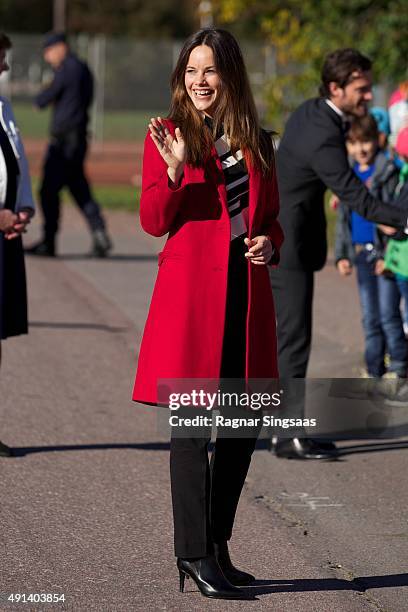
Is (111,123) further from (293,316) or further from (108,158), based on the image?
(293,316)

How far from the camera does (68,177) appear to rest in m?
14.3

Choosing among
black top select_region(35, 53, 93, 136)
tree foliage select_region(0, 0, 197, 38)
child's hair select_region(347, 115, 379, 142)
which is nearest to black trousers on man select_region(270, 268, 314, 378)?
child's hair select_region(347, 115, 379, 142)

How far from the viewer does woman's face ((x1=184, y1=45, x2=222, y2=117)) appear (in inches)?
181

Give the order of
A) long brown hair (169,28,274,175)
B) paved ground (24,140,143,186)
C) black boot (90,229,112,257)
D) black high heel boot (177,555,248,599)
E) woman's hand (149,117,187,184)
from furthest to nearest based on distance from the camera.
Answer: paved ground (24,140,143,186) < black boot (90,229,112,257) < black high heel boot (177,555,248,599) < long brown hair (169,28,274,175) < woman's hand (149,117,187,184)

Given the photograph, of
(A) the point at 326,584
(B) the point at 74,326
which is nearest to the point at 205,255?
(A) the point at 326,584

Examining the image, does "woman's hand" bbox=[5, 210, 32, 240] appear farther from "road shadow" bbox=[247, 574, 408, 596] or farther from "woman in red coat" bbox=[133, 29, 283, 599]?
"road shadow" bbox=[247, 574, 408, 596]

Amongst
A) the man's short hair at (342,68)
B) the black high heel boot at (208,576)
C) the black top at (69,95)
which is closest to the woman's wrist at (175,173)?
the black high heel boot at (208,576)

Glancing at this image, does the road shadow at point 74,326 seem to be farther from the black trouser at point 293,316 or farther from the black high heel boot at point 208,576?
the black high heel boot at point 208,576

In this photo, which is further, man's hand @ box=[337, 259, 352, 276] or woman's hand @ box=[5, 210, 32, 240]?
Result: man's hand @ box=[337, 259, 352, 276]

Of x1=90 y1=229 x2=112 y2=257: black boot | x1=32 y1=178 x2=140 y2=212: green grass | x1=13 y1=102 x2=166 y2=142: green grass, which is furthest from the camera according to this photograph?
x1=13 y1=102 x2=166 y2=142: green grass

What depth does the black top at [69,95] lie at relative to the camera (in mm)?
14383

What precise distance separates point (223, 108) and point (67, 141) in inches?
388

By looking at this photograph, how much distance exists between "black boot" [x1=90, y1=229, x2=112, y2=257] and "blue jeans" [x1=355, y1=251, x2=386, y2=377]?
593 centimetres

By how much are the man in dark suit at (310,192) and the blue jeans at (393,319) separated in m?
1.30
